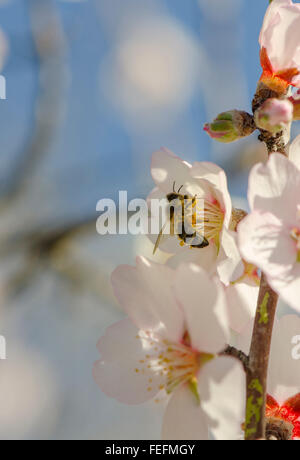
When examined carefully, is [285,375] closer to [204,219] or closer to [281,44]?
[204,219]

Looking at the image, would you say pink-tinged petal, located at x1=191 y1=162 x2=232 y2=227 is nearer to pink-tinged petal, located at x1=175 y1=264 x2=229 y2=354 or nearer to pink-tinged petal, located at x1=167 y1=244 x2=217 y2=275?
pink-tinged petal, located at x1=167 y1=244 x2=217 y2=275

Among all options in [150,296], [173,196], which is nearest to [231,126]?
[173,196]

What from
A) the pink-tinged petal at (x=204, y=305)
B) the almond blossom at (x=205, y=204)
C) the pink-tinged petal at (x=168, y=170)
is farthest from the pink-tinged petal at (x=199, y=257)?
the pink-tinged petal at (x=204, y=305)

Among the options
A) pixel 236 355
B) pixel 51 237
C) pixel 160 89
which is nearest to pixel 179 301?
pixel 236 355

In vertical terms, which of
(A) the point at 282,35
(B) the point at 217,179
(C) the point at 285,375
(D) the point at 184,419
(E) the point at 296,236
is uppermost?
(A) the point at 282,35

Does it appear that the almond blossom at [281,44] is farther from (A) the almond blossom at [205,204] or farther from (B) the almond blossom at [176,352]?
(B) the almond blossom at [176,352]

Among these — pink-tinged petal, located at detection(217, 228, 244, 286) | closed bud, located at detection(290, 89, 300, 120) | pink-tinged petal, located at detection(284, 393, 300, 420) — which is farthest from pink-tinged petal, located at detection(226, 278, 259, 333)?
closed bud, located at detection(290, 89, 300, 120)

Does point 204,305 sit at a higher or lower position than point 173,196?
lower

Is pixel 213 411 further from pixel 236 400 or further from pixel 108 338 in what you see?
pixel 108 338
